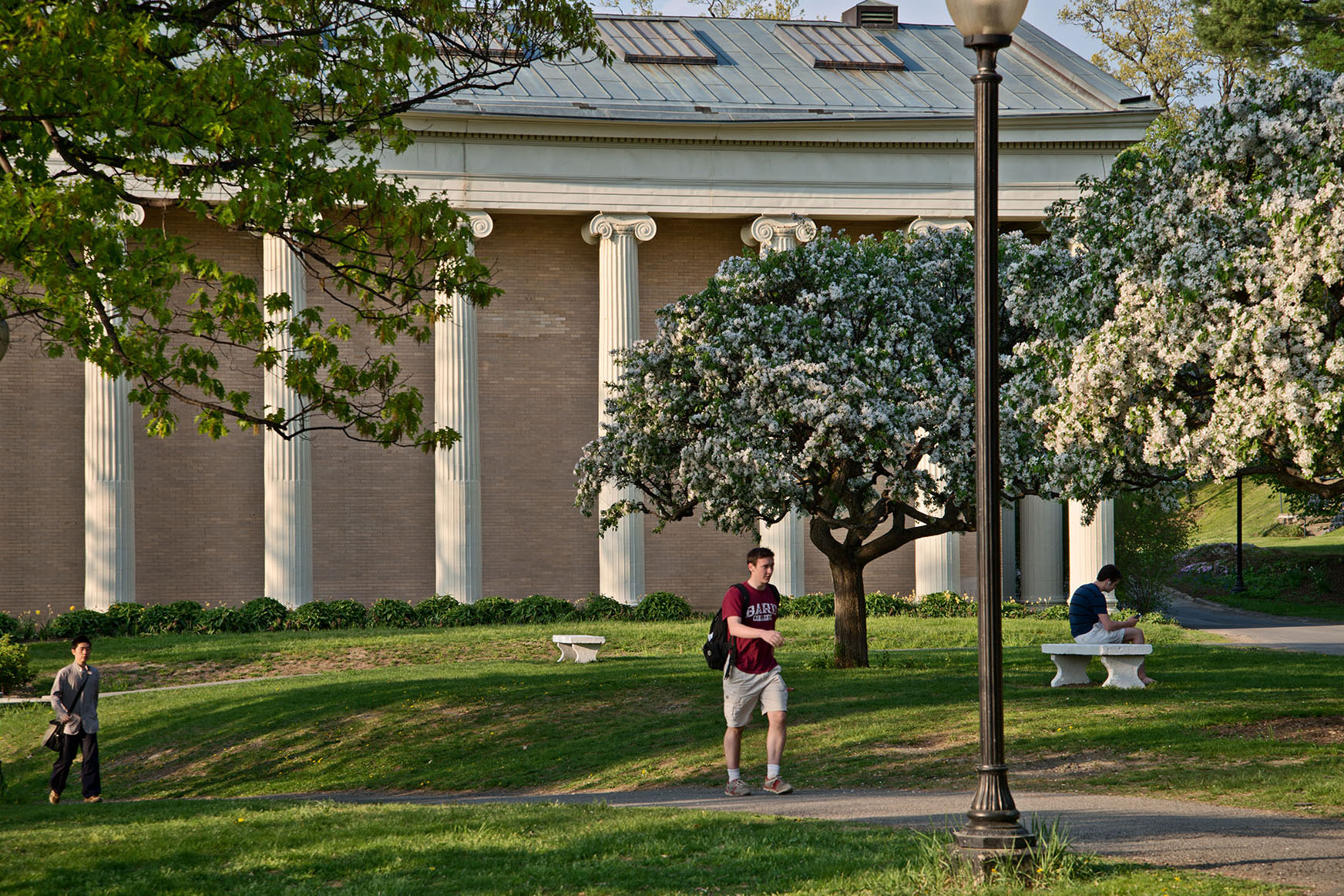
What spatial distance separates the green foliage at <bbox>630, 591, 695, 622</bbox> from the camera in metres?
30.6

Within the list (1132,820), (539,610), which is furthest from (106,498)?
(1132,820)

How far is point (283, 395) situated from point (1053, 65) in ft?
75.2

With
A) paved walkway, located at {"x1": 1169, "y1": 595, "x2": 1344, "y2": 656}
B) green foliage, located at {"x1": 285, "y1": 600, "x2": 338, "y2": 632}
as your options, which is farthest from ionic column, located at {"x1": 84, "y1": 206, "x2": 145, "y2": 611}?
paved walkway, located at {"x1": 1169, "y1": 595, "x2": 1344, "y2": 656}

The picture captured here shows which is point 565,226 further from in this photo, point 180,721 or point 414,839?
point 414,839

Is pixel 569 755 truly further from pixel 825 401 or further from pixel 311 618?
pixel 311 618

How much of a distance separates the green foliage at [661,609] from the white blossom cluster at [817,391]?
11657 millimetres

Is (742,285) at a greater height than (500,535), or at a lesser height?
greater

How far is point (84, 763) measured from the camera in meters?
14.6

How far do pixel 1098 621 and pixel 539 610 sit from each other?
15738mm

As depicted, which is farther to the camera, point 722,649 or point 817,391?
point 817,391

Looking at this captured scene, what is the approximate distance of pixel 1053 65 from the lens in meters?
37.2

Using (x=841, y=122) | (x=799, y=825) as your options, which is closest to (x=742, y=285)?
(x=799, y=825)

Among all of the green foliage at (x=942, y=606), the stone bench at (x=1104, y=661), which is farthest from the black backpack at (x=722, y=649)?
the green foliage at (x=942, y=606)

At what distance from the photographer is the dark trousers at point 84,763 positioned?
14.6 m
